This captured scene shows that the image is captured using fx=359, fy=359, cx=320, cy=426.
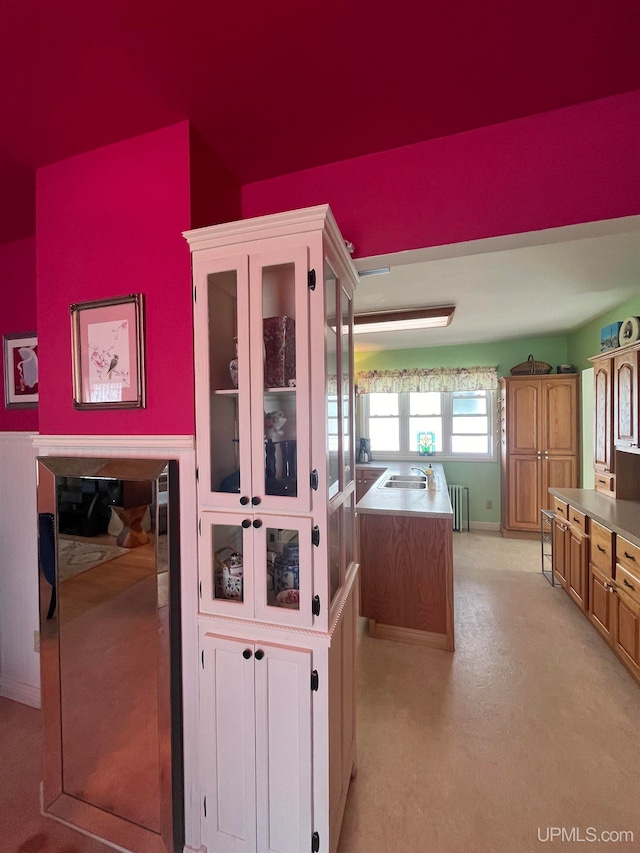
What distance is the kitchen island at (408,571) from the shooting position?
2555mm

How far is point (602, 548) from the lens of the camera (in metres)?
2.45

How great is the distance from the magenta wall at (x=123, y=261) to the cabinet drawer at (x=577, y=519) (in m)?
2.95

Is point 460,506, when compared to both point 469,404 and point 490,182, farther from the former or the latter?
point 490,182

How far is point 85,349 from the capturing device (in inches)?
55.5

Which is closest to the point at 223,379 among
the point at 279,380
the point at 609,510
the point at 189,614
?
the point at 279,380

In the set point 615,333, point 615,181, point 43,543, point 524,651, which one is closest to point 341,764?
point 43,543

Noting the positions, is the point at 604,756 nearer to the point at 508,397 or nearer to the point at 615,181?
the point at 615,181

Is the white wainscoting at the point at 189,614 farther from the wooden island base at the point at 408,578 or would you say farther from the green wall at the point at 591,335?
the green wall at the point at 591,335

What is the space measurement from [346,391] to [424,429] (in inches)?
170

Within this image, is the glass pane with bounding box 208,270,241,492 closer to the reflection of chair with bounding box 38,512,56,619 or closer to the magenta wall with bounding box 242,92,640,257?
the magenta wall with bounding box 242,92,640,257

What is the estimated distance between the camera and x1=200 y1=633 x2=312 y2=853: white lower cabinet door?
1.12 m

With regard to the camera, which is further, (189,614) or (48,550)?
(48,550)

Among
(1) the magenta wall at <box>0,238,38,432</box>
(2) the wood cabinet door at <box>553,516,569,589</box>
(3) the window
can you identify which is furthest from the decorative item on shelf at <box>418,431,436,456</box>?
(1) the magenta wall at <box>0,238,38,432</box>

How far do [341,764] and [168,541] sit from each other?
1.05m
